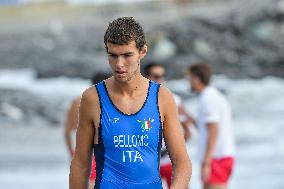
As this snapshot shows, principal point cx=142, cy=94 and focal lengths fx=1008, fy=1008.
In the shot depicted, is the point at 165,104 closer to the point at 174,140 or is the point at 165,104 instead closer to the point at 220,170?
the point at 174,140

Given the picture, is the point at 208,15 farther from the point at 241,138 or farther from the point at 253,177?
the point at 253,177

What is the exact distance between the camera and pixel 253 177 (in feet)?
41.7

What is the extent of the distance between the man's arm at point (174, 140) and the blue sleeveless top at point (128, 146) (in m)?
0.03

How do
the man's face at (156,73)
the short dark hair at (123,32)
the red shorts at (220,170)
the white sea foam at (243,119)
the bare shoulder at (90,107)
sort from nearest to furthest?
the short dark hair at (123,32) → the bare shoulder at (90,107) → the man's face at (156,73) → the red shorts at (220,170) → the white sea foam at (243,119)

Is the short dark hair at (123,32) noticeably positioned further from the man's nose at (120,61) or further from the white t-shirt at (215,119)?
the white t-shirt at (215,119)

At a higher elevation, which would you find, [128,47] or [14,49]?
[14,49]

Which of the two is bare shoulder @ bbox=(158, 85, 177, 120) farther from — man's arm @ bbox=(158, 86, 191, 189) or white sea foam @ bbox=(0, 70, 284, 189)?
white sea foam @ bbox=(0, 70, 284, 189)

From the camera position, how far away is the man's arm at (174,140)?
431 cm

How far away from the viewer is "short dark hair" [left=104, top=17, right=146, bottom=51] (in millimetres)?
4152

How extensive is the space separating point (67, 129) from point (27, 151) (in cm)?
570

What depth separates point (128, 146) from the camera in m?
4.24

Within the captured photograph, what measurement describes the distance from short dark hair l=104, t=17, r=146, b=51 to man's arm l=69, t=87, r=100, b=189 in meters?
0.27

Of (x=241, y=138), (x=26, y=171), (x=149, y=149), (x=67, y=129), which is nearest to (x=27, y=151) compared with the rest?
(x=26, y=171)

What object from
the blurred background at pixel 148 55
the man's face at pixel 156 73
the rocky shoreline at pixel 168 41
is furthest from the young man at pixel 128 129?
the rocky shoreline at pixel 168 41
